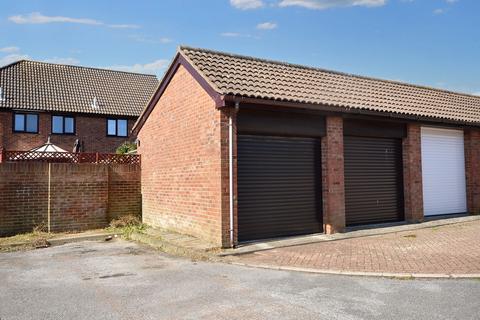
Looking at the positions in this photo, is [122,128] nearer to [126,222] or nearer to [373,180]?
[126,222]

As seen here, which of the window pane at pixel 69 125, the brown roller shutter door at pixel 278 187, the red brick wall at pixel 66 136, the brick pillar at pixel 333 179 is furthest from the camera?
the window pane at pixel 69 125

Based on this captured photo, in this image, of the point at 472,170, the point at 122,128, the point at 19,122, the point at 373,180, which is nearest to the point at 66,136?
the point at 19,122

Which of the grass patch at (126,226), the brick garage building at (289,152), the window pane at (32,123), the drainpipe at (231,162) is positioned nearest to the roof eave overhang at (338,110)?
the brick garage building at (289,152)

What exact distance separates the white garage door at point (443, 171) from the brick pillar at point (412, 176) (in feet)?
2.17

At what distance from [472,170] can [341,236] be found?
294 inches

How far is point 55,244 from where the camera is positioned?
447 inches

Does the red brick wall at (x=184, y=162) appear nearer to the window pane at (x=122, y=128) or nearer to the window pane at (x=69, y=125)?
the window pane at (x=69, y=125)

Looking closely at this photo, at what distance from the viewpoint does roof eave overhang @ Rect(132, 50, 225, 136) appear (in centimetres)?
952

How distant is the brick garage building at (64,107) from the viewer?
2370cm

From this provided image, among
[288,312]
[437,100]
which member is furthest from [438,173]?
[288,312]

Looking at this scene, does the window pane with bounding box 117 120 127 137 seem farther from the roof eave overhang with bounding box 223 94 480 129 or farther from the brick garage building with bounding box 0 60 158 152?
the roof eave overhang with bounding box 223 94 480 129

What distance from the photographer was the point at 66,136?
25.0m

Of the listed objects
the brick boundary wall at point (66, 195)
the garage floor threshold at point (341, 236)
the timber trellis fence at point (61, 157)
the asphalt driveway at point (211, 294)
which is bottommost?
the asphalt driveway at point (211, 294)

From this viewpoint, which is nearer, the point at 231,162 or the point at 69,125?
the point at 231,162
